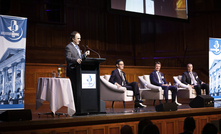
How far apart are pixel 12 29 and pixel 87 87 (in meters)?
1.47

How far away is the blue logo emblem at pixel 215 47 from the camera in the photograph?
17.7 ft

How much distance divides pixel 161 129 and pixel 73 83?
152 cm

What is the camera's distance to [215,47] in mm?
5469

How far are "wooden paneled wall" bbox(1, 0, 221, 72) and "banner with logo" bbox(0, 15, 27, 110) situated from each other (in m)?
4.98

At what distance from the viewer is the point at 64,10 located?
9766 millimetres

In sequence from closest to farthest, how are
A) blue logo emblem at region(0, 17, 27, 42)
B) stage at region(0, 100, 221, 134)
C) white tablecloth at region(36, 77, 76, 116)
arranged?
stage at region(0, 100, 221, 134) < white tablecloth at region(36, 77, 76, 116) < blue logo emblem at region(0, 17, 27, 42)

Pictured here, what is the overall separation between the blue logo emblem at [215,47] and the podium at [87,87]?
8.23ft

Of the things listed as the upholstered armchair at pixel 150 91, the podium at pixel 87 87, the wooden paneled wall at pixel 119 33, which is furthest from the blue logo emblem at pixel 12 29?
the wooden paneled wall at pixel 119 33

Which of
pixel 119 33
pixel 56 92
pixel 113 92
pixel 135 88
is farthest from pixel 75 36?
pixel 119 33

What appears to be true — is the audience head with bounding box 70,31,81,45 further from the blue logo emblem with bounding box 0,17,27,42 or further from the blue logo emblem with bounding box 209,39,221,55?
the blue logo emblem with bounding box 209,39,221,55

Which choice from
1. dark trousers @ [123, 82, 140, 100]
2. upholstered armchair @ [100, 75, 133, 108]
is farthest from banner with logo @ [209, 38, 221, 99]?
upholstered armchair @ [100, 75, 133, 108]

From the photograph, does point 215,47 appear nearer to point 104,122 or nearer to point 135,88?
point 135,88

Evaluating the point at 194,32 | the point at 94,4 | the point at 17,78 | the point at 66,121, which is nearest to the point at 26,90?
the point at 17,78

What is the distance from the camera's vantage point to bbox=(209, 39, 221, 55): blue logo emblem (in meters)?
5.41
